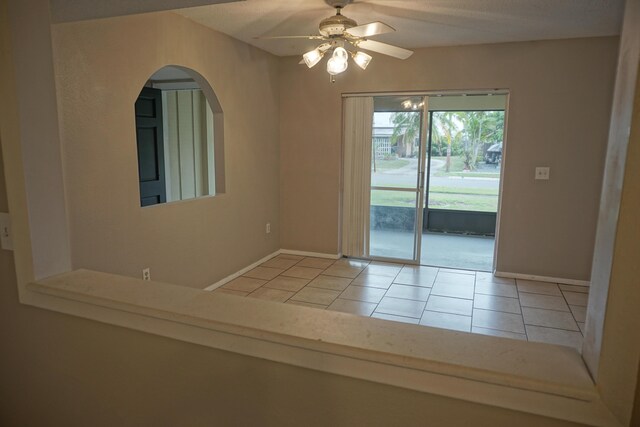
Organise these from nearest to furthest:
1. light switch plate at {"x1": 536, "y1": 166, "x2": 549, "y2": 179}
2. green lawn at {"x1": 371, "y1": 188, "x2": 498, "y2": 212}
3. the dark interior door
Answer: the dark interior door, light switch plate at {"x1": 536, "y1": 166, "x2": 549, "y2": 179}, green lawn at {"x1": 371, "y1": 188, "x2": 498, "y2": 212}

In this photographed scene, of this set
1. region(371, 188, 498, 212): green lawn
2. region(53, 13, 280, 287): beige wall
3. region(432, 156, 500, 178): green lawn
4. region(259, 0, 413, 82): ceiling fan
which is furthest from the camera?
region(432, 156, 500, 178): green lawn

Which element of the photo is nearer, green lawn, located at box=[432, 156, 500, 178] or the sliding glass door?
the sliding glass door

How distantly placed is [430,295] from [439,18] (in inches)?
94.1

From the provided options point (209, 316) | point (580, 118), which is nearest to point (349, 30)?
point (209, 316)

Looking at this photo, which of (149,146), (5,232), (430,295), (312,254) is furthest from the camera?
(312,254)

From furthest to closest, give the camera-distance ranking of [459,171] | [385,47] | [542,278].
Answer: [459,171], [542,278], [385,47]

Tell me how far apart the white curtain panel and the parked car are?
10.4ft

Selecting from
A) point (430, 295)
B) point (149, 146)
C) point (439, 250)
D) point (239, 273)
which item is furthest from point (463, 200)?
point (149, 146)

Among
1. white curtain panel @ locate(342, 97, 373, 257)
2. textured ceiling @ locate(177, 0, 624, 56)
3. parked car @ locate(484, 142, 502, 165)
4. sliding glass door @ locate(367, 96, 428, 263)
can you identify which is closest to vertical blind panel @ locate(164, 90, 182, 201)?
textured ceiling @ locate(177, 0, 624, 56)

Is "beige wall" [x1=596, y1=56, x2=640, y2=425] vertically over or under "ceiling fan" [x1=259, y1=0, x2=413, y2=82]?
under

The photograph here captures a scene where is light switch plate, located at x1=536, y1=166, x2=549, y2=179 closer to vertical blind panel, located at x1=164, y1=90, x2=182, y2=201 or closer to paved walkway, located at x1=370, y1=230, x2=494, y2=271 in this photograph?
paved walkway, located at x1=370, y1=230, x2=494, y2=271

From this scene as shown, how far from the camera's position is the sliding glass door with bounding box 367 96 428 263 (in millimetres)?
4645

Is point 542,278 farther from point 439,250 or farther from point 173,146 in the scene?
point 173,146

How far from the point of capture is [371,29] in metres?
2.62
